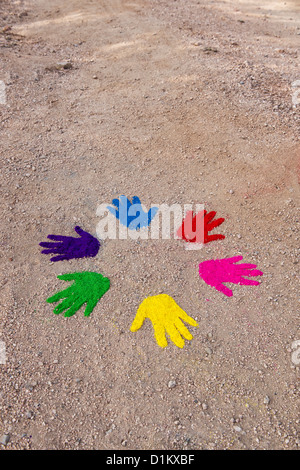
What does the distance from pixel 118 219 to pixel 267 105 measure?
2.59 metres

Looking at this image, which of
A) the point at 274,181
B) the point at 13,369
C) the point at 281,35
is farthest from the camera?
the point at 281,35

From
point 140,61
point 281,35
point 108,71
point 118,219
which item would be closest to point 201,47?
point 140,61

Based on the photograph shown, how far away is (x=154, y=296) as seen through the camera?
2625 mm

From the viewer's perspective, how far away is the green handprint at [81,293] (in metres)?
2.54

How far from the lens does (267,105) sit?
432 cm

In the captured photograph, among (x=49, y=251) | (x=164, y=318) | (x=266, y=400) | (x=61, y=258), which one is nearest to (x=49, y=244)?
(x=49, y=251)

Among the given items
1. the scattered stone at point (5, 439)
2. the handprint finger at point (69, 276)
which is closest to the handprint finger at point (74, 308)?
the handprint finger at point (69, 276)

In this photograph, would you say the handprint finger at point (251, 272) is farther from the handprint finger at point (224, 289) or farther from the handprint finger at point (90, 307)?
the handprint finger at point (90, 307)

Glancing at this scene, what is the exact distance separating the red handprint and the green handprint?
83 centimetres

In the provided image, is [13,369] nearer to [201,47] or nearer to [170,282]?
[170,282]

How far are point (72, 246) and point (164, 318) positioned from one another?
1.03 meters

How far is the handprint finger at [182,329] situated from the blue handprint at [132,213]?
39.1 inches

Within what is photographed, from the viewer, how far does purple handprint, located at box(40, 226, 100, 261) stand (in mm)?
2885
